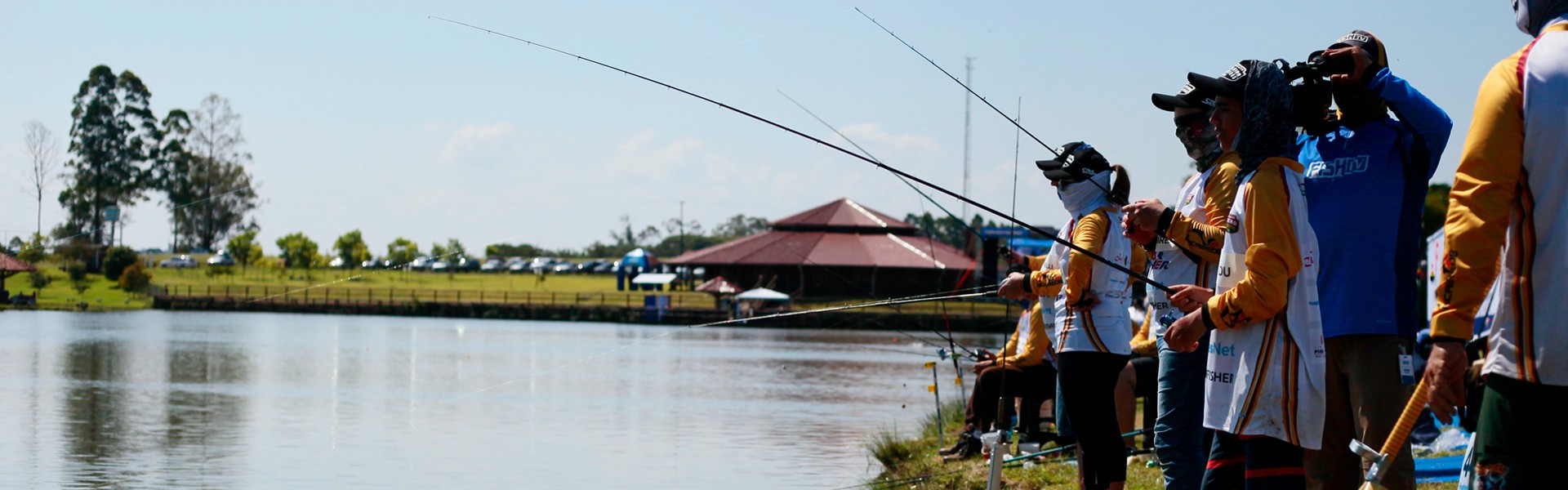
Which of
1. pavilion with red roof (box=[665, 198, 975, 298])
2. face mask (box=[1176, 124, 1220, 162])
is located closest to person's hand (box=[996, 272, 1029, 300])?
face mask (box=[1176, 124, 1220, 162])

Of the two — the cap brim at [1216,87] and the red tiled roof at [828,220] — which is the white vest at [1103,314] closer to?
the cap brim at [1216,87]

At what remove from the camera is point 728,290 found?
61500 millimetres

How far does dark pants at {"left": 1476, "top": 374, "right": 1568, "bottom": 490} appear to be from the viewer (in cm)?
263

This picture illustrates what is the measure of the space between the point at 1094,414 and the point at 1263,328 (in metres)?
1.71

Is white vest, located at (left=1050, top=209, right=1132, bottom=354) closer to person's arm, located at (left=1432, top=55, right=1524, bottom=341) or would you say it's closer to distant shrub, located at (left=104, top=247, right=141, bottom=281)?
person's arm, located at (left=1432, top=55, right=1524, bottom=341)

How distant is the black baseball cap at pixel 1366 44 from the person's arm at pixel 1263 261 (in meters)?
0.71

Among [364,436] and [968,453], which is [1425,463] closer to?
[968,453]

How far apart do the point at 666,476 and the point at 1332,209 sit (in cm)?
596


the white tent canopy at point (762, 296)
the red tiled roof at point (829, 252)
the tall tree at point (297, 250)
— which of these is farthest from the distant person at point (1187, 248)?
the tall tree at point (297, 250)

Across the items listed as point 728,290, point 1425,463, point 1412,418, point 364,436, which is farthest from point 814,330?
point 1412,418

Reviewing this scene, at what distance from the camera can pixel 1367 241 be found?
3.96 m

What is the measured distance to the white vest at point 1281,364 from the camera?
3.58m

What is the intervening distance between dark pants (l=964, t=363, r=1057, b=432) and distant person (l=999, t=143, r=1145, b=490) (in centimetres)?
175

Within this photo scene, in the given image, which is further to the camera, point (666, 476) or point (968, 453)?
point (666, 476)
